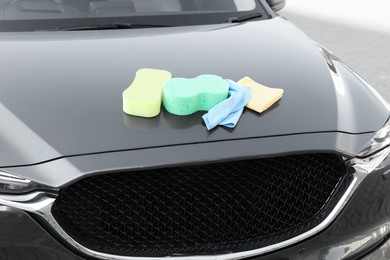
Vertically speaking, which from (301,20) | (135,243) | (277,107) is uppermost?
(277,107)

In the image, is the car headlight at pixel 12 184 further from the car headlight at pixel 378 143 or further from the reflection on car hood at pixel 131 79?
the car headlight at pixel 378 143

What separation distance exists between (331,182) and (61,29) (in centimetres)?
143

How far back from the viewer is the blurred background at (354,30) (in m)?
6.04

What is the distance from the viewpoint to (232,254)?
6.24 ft

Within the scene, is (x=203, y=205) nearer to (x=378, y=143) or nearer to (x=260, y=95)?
(x=260, y=95)

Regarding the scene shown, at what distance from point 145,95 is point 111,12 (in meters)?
1.06

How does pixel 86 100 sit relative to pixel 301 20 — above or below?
above

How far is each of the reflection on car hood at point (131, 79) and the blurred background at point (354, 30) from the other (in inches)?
107

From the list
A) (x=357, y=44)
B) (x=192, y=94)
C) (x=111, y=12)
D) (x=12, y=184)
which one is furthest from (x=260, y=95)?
(x=357, y=44)

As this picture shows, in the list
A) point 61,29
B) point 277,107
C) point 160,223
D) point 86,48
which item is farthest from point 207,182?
point 61,29

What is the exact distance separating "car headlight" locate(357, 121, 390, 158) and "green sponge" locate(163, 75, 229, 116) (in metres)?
0.52

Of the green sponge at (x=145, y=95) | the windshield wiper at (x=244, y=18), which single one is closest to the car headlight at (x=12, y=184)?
the green sponge at (x=145, y=95)

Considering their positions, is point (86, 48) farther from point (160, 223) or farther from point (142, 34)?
point (160, 223)

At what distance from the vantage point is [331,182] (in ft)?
6.77
